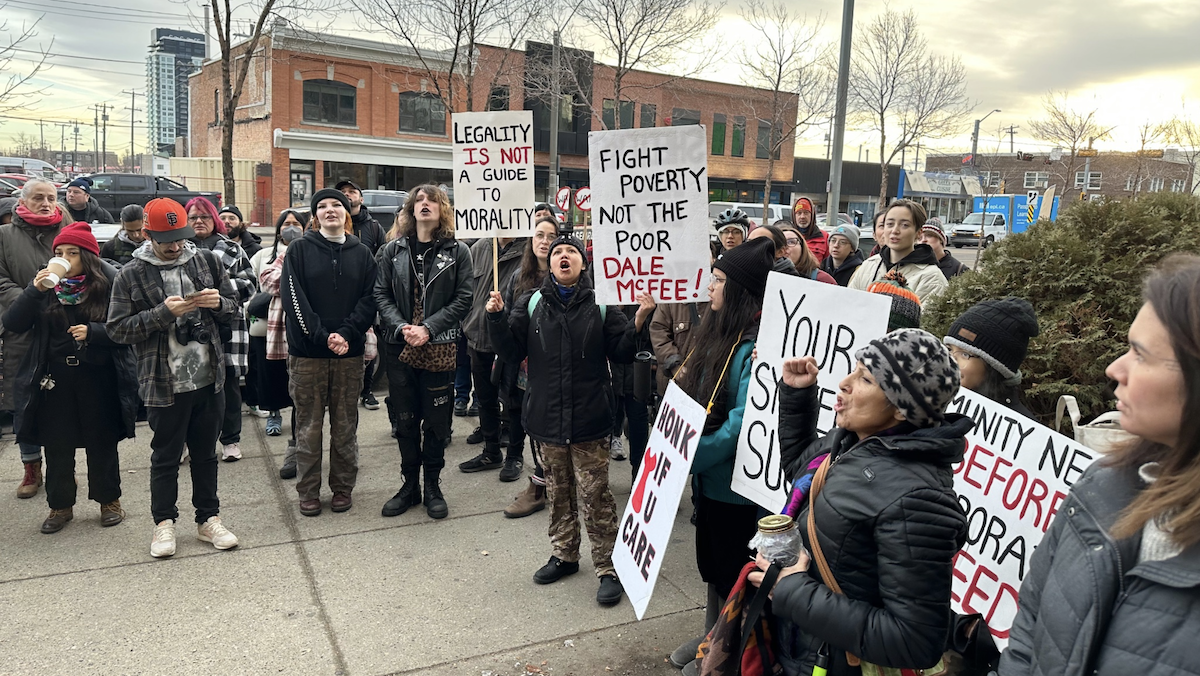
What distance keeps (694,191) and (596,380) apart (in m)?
1.15

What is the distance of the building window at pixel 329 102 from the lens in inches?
1300

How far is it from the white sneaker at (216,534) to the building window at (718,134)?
139ft

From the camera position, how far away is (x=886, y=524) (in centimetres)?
194

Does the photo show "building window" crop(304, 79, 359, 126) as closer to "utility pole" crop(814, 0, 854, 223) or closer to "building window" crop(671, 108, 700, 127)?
Answer: "building window" crop(671, 108, 700, 127)

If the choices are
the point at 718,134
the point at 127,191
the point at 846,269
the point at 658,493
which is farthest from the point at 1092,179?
the point at 658,493

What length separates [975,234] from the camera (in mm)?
38750

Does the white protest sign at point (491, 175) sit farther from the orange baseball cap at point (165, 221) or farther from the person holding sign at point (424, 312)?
the orange baseball cap at point (165, 221)

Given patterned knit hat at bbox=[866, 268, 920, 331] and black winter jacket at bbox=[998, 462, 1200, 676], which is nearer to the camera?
black winter jacket at bbox=[998, 462, 1200, 676]

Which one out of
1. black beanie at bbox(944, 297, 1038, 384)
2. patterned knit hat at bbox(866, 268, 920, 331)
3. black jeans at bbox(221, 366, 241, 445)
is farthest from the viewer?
black jeans at bbox(221, 366, 241, 445)

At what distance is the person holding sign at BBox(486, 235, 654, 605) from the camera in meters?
4.34

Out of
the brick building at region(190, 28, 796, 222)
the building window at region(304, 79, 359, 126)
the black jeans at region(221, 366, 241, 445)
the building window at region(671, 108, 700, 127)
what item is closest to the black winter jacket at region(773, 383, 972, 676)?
the black jeans at region(221, 366, 241, 445)

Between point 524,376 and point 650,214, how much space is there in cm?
250

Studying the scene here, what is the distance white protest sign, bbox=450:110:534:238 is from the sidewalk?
199cm

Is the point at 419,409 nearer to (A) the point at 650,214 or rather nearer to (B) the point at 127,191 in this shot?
(A) the point at 650,214
